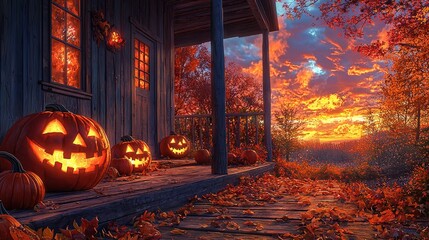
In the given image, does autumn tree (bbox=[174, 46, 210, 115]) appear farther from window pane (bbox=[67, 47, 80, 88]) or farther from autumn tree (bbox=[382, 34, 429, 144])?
window pane (bbox=[67, 47, 80, 88])

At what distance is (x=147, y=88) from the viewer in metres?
7.02

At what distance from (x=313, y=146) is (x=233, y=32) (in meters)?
10.9

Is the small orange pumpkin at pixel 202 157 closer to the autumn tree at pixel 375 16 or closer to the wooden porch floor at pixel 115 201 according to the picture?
the wooden porch floor at pixel 115 201

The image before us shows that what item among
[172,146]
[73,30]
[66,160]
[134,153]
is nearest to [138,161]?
[134,153]

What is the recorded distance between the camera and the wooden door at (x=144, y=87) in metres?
6.44

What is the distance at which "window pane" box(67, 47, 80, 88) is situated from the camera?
14.8 feet

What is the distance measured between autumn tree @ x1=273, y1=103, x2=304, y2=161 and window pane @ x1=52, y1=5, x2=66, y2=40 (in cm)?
1080

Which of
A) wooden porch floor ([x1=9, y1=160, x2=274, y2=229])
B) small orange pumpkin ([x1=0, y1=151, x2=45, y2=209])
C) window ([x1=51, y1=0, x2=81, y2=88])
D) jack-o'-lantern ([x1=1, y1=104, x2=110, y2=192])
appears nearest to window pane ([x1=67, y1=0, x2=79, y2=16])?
window ([x1=51, y1=0, x2=81, y2=88])

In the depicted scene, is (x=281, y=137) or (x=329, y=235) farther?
(x=281, y=137)

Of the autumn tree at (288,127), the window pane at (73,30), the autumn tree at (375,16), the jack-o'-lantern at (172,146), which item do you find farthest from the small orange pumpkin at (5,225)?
the autumn tree at (288,127)

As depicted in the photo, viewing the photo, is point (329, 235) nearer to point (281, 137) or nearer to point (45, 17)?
point (45, 17)

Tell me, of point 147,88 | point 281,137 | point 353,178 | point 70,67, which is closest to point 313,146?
point 281,137

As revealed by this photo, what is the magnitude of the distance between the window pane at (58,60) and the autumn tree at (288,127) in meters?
10.8

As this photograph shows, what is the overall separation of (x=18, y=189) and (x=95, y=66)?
3.17 metres
